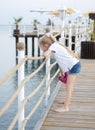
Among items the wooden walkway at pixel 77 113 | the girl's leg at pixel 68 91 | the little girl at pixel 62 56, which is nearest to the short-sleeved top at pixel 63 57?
the little girl at pixel 62 56

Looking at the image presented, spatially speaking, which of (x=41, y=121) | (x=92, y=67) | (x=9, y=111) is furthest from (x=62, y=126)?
(x=9, y=111)

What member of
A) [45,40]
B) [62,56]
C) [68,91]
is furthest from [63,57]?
[68,91]

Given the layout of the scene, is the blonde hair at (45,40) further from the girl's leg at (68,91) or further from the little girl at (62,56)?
the girl's leg at (68,91)

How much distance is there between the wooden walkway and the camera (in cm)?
512

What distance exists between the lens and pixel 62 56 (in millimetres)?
5477

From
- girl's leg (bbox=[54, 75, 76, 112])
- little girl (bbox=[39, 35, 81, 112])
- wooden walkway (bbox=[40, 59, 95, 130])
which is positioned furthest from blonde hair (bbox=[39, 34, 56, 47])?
wooden walkway (bbox=[40, 59, 95, 130])

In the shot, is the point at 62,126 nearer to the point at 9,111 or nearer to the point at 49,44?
the point at 49,44

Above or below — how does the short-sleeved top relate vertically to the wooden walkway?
above

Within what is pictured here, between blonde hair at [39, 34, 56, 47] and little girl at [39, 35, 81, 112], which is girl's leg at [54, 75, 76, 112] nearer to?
little girl at [39, 35, 81, 112]

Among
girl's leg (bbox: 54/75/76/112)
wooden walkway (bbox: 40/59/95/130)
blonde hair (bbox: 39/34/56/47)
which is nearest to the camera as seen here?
wooden walkway (bbox: 40/59/95/130)

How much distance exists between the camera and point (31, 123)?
13016 millimetres

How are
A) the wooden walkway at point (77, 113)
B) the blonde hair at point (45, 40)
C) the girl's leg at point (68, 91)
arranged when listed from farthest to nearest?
the girl's leg at point (68, 91) → the blonde hair at point (45, 40) → the wooden walkway at point (77, 113)

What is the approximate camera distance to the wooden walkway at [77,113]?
5.12 metres

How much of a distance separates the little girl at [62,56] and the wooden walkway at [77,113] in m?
0.24
